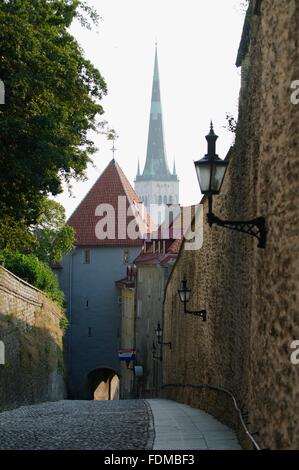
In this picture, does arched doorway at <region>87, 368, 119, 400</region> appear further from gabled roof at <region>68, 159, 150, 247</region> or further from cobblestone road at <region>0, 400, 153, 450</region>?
cobblestone road at <region>0, 400, 153, 450</region>

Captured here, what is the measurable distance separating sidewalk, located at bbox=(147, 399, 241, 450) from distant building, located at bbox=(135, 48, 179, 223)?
108 meters

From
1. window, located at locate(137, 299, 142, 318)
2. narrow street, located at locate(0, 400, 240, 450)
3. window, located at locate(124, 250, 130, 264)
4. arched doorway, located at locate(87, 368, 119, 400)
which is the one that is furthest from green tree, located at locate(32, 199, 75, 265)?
narrow street, located at locate(0, 400, 240, 450)

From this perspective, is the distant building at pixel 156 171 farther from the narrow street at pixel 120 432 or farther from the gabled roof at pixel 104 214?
the narrow street at pixel 120 432

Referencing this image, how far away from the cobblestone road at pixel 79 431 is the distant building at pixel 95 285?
3727 centimetres

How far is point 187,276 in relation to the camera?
802 inches

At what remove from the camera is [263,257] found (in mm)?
8047

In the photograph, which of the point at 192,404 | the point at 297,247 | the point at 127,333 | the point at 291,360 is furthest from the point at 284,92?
the point at 127,333

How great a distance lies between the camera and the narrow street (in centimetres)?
1016

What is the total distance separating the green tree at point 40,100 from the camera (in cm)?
1809

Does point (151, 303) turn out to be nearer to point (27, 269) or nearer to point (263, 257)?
point (27, 269)

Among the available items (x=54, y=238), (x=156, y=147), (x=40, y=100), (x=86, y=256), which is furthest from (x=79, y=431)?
(x=156, y=147)

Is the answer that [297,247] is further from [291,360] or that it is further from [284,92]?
[284,92]

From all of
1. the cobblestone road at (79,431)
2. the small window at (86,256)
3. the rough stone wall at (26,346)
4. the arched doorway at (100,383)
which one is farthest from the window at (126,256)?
the cobblestone road at (79,431)

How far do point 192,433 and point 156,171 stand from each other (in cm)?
11882
